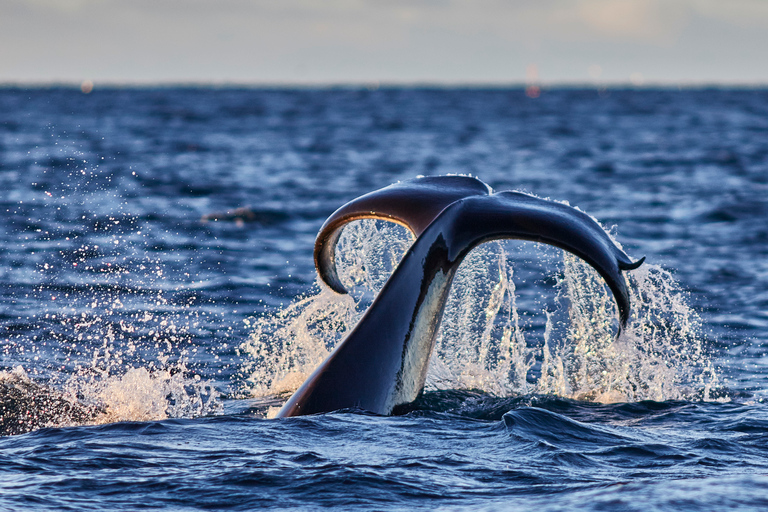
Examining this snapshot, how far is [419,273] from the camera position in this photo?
8.31m

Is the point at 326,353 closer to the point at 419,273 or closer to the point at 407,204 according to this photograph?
the point at 407,204

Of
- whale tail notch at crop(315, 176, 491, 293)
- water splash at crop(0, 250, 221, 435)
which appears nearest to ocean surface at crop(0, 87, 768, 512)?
water splash at crop(0, 250, 221, 435)

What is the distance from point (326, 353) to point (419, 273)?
3204 mm

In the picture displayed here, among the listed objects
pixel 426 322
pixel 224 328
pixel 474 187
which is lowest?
pixel 224 328

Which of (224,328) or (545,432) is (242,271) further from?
(545,432)

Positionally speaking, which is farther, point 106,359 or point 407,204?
point 106,359

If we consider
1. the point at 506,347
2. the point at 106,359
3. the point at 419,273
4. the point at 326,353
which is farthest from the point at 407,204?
the point at 106,359

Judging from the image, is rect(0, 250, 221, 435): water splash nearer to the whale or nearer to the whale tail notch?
the whale

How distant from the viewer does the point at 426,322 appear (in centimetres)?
827

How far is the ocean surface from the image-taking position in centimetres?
673

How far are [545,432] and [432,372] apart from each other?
246 cm

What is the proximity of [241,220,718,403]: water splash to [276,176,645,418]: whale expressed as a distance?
2.82 feet

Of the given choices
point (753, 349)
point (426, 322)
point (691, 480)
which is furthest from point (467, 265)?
point (691, 480)

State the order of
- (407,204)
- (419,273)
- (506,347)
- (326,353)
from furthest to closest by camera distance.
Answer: (506,347) → (326,353) → (407,204) → (419,273)
